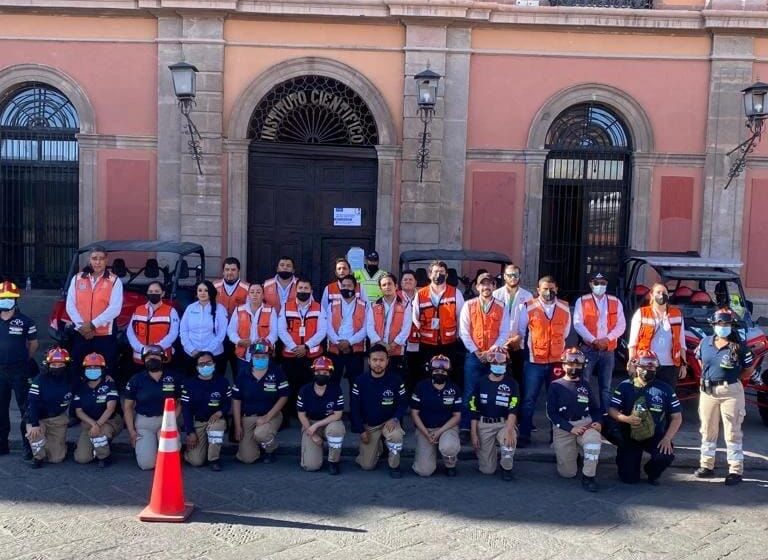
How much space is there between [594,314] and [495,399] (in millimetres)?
1827

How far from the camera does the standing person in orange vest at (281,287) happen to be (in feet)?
28.9

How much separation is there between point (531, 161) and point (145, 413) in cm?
832

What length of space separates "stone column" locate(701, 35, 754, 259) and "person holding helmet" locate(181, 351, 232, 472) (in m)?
9.33

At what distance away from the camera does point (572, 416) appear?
730 centimetres

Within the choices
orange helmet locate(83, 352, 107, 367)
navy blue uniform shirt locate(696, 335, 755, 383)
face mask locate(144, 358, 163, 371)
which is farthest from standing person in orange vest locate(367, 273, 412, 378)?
navy blue uniform shirt locate(696, 335, 755, 383)

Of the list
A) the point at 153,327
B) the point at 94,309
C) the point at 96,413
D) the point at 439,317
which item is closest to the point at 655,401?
the point at 439,317

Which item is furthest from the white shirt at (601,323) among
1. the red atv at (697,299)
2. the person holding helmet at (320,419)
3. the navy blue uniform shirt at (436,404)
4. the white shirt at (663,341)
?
the person holding helmet at (320,419)

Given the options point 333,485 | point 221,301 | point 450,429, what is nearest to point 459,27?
point 221,301

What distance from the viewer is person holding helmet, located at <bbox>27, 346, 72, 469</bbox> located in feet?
23.7

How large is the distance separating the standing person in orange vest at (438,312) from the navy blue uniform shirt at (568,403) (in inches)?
59.5

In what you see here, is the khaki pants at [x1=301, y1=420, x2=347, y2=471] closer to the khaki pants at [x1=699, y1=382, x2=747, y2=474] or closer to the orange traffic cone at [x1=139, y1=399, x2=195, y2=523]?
the orange traffic cone at [x1=139, y1=399, x2=195, y2=523]

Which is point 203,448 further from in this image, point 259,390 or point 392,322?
point 392,322

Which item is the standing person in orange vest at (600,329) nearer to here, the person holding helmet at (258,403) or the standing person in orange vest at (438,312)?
the standing person in orange vest at (438,312)

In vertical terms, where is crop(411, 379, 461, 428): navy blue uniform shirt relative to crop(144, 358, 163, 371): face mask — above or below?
below
